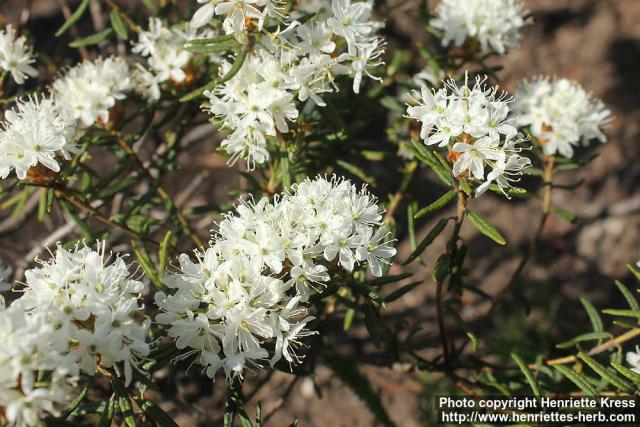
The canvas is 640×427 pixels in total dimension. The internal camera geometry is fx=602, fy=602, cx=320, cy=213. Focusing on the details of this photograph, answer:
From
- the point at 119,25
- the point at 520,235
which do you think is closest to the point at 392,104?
the point at 119,25

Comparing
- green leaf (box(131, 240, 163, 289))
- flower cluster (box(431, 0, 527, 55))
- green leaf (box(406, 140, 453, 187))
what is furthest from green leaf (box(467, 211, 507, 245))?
green leaf (box(131, 240, 163, 289))

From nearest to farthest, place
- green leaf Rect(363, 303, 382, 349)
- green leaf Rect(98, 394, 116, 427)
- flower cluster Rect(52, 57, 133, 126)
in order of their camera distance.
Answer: green leaf Rect(98, 394, 116, 427) < green leaf Rect(363, 303, 382, 349) < flower cluster Rect(52, 57, 133, 126)

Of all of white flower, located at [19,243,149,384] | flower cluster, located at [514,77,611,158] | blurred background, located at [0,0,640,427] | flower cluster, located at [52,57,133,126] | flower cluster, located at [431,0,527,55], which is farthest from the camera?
blurred background, located at [0,0,640,427]

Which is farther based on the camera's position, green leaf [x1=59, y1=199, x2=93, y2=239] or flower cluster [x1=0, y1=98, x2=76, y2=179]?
green leaf [x1=59, y1=199, x2=93, y2=239]

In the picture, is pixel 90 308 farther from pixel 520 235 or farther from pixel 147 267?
pixel 520 235

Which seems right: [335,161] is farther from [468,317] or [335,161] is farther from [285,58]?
[468,317]

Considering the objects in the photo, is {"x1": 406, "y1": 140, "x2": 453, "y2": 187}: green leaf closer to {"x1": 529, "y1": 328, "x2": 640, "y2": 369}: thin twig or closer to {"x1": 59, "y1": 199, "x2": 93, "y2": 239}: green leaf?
{"x1": 529, "y1": 328, "x2": 640, "y2": 369}: thin twig

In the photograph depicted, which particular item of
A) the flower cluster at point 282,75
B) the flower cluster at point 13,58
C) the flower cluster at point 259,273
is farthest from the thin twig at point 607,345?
the flower cluster at point 13,58
